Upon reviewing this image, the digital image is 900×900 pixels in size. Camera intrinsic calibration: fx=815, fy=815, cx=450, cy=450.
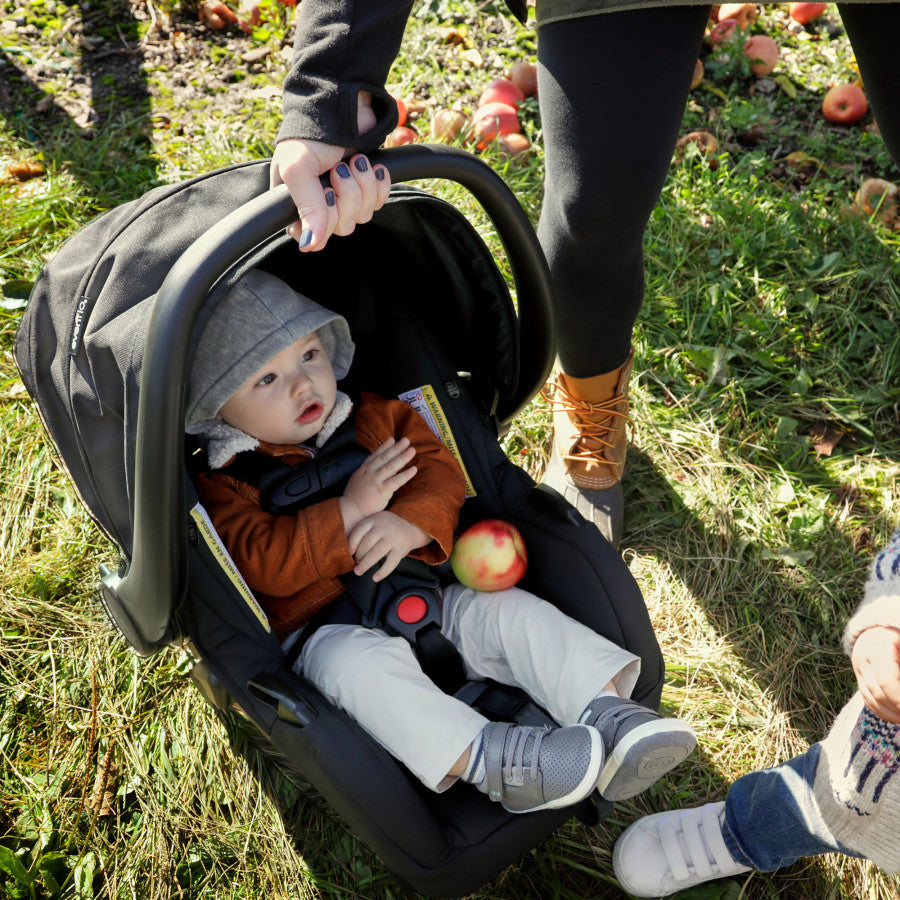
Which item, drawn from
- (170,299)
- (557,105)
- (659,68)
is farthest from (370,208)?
(659,68)

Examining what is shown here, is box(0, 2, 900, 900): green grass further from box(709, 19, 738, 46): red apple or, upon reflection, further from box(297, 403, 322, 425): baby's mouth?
box(297, 403, 322, 425): baby's mouth

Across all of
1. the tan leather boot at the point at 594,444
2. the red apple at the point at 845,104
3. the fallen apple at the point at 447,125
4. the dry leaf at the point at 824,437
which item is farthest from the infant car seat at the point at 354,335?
the red apple at the point at 845,104

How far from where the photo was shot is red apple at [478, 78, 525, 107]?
3332 mm

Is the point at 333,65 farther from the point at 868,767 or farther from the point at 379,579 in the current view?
the point at 868,767

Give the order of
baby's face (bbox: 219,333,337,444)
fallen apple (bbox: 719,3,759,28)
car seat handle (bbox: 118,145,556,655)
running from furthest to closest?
fallen apple (bbox: 719,3,759,28), baby's face (bbox: 219,333,337,444), car seat handle (bbox: 118,145,556,655)

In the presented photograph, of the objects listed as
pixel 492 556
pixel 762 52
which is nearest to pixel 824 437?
pixel 492 556

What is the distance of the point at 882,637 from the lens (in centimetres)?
130

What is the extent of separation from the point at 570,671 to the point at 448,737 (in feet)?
0.96

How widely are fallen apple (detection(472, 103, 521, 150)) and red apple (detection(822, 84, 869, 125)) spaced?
1.27 metres

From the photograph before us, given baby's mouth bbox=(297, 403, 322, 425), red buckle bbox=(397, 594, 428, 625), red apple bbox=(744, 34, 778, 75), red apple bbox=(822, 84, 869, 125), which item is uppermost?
red apple bbox=(744, 34, 778, 75)

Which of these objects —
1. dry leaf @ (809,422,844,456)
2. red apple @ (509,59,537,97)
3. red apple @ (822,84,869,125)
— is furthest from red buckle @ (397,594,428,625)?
red apple @ (822,84,869,125)

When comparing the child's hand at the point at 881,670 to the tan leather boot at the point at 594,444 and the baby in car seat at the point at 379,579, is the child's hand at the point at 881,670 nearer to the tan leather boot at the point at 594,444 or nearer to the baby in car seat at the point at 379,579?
the baby in car seat at the point at 379,579

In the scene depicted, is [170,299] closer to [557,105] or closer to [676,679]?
[557,105]

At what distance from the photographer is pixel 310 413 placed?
6.10ft
